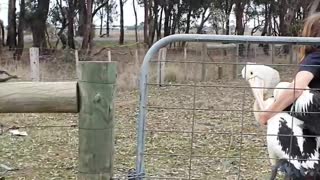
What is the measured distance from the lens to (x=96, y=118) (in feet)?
6.98

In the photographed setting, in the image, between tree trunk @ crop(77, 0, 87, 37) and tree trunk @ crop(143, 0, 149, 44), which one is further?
tree trunk @ crop(143, 0, 149, 44)

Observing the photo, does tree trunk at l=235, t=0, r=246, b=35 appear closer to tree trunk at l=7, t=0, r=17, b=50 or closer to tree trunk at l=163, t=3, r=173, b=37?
tree trunk at l=163, t=3, r=173, b=37

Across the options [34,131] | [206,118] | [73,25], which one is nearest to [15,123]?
[34,131]

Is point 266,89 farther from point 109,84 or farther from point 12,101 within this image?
point 12,101

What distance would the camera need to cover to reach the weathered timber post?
2102 millimetres

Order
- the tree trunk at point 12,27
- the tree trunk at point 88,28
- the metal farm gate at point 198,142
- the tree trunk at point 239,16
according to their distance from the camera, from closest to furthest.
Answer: the metal farm gate at point 198,142
the tree trunk at point 88,28
the tree trunk at point 12,27
the tree trunk at point 239,16

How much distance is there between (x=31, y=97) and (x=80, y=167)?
323 millimetres

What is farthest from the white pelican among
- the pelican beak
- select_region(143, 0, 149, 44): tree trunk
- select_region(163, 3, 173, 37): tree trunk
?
select_region(163, 3, 173, 37): tree trunk

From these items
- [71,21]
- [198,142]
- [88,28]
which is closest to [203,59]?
[198,142]

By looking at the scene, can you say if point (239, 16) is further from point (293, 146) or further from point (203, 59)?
point (293, 146)

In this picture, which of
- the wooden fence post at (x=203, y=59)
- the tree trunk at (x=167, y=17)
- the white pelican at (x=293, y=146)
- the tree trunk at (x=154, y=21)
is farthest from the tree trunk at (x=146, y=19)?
the white pelican at (x=293, y=146)

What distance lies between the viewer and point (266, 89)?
2.66 meters

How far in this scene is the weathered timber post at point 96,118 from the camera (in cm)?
210

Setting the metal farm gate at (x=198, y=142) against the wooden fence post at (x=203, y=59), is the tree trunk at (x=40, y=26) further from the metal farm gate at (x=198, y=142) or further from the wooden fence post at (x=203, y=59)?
the metal farm gate at (x=198, y=142)
